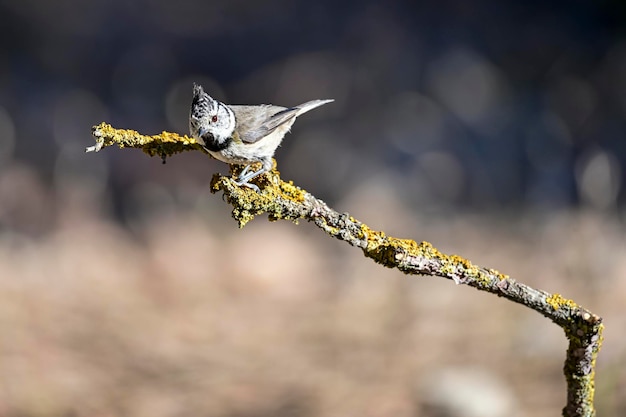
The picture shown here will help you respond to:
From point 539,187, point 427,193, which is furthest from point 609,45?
point 427,193

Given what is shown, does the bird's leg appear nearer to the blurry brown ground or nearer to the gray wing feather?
the gray wing feather

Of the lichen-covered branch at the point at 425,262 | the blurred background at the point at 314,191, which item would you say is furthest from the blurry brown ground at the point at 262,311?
the lichen-covered branch at the point at 425,262

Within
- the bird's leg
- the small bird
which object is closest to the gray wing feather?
the small bird

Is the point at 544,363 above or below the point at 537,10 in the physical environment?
below

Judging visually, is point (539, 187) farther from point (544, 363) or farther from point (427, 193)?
point (544, 363)

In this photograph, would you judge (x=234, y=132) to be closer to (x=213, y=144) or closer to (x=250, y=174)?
(x=213, y=144)

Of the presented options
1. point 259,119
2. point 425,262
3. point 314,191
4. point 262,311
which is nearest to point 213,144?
point 259,119

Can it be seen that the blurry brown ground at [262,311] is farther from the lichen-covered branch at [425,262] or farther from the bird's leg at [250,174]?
the bird's leg at [250,174]

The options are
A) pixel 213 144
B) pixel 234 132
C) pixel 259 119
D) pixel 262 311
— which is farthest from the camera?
pixel 262 311
